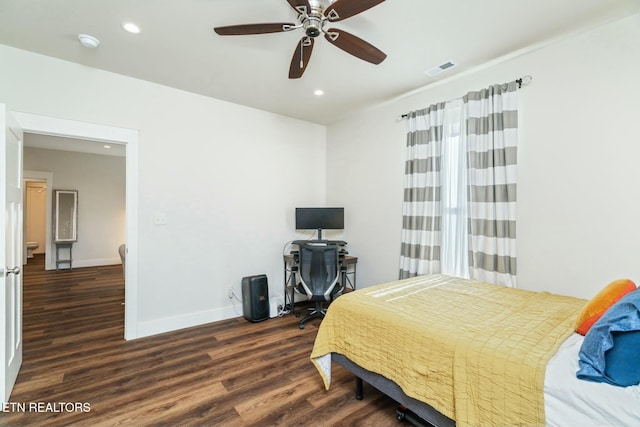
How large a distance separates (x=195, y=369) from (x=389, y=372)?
5.51ft

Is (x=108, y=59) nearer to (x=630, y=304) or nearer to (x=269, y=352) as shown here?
(x=269, y=352)

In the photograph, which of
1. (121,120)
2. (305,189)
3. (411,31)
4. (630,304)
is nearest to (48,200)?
(121,120)

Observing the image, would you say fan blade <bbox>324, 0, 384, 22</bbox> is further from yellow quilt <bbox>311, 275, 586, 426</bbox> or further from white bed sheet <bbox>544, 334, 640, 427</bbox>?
white bed sheet <bbox>544, 334, 640, 427</bbox>

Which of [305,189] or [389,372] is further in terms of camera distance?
[305,189]

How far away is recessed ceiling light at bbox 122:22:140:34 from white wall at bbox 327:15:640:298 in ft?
9.46

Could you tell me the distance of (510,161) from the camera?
2533 millimetres

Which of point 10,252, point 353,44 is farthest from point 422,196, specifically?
point 10,252

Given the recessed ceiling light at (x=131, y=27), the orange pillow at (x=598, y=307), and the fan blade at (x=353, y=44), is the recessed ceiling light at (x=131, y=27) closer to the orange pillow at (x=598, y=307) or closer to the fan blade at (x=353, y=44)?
the fan blade at (x=353, y=44)

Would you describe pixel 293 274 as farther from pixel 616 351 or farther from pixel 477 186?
pixel 616 351

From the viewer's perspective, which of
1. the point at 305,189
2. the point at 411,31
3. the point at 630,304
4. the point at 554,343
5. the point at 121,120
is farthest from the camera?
the point at 305,189

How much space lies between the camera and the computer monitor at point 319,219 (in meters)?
4.01

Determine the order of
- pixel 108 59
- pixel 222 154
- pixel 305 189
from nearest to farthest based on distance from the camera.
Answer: pixel 108 59 < pixel 222 154 < pixel 305 189

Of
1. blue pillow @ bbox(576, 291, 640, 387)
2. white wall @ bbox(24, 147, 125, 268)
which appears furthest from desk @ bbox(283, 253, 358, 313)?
white wall @ bbox(24, 147, 125, 268)

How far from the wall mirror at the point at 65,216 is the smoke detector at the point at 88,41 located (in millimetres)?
5618
